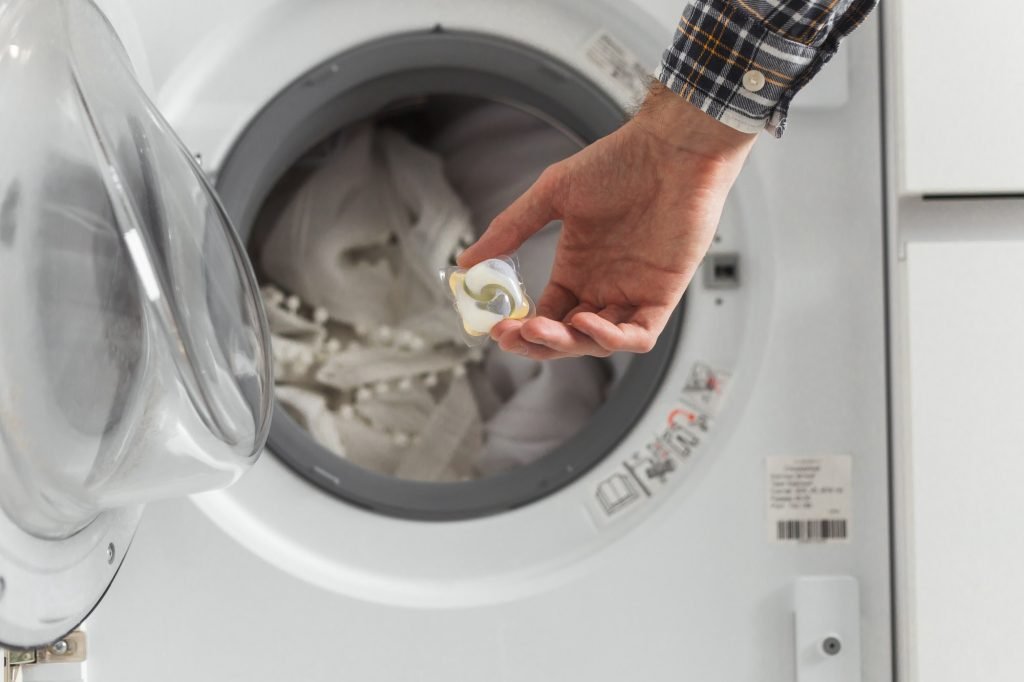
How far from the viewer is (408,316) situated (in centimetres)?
119

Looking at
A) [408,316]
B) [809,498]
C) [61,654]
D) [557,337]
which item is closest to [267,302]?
[408,316]

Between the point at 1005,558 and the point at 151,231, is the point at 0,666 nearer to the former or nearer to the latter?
the point at 151,231

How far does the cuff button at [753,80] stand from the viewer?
75 cm

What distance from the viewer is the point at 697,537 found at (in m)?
0.93

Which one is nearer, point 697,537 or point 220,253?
point 220,253

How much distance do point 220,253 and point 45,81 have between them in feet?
0.63

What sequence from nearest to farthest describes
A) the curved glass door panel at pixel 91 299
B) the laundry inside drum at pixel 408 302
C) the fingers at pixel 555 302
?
the curved glass door panel at pixel 91 299 → the fingers at pixel 555 302 → the laundry inside drum at pixel 408 302

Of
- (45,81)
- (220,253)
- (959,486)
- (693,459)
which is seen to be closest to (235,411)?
(220,253)

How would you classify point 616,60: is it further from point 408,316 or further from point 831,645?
point 831,645

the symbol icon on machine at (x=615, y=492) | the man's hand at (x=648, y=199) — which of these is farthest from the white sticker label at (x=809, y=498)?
the man's hand at (x=648, y=199)

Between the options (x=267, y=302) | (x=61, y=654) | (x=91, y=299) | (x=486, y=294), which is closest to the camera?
(x=91, y=299)

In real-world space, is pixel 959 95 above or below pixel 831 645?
above

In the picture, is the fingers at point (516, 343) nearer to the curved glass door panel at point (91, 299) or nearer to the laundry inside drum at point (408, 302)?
the curved glass door panel at point (91, 299)

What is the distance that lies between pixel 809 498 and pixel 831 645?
144mm
